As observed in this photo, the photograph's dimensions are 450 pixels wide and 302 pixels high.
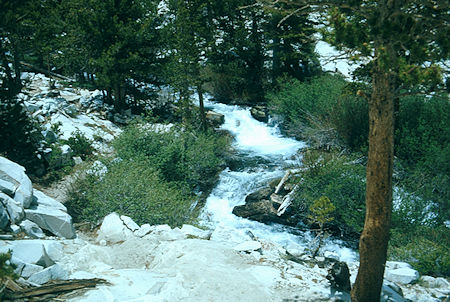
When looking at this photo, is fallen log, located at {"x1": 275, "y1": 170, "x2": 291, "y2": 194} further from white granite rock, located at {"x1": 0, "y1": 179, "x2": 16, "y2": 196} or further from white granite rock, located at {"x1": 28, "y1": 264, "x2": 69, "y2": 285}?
white granite rock, located at {"x1": 28, "y1": 264, "x2": 69, "y2": 285}

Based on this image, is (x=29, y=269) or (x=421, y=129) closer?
(x=29, y=269)

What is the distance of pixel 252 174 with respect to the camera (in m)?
12.7

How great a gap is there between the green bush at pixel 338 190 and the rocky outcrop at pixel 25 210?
5579mm

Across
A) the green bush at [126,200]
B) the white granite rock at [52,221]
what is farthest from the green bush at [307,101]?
the white granite rock at [52,221]

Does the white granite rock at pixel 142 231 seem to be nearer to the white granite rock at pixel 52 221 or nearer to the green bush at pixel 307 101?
the white granite rock at pixel 52 221

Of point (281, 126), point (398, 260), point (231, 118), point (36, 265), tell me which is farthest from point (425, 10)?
point (231, 118)

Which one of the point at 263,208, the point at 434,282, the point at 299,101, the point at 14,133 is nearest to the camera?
the point at 434,282

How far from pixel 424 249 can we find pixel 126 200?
6120 mm

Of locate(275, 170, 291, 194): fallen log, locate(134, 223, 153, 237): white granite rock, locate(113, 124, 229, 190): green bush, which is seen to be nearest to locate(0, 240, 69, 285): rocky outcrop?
locate(134, 223, 153, 237): white granite rock

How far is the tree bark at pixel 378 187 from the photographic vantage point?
13.7 ft

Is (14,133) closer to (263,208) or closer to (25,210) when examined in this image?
(25,210)

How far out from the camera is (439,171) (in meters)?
9.44

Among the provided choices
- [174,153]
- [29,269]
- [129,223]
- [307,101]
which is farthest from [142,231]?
[307,101]

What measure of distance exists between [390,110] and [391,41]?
0.83 metres
